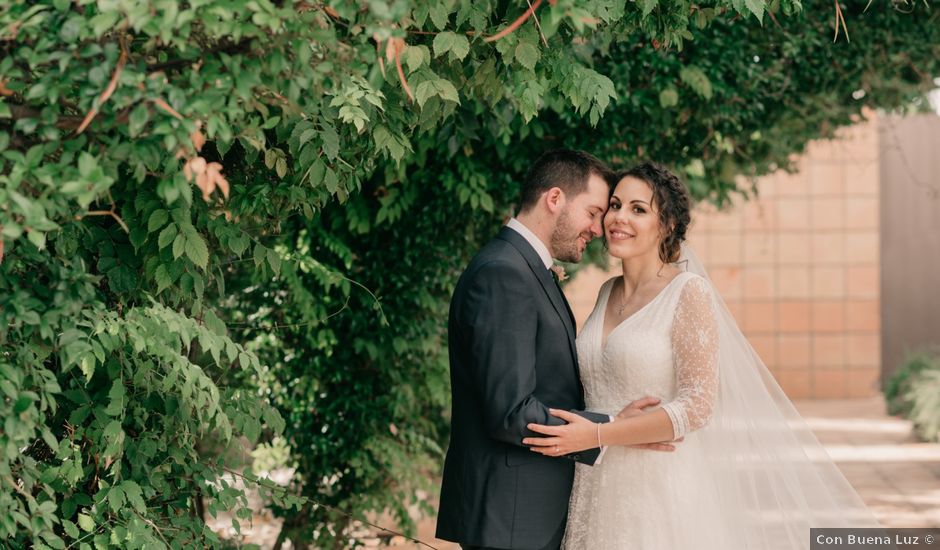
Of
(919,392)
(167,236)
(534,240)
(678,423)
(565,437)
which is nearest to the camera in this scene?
(167,236)

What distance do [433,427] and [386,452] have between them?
→ 2.09ft

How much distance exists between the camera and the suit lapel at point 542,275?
3277 mm

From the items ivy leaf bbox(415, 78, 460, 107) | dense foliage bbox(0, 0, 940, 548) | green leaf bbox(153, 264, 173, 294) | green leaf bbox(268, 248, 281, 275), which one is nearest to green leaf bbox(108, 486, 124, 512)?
dense foliage bbox(0, 0, 940, 548)

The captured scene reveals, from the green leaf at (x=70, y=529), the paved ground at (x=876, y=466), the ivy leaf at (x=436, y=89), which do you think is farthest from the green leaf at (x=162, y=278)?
the paved ground at (x=876, y=466)

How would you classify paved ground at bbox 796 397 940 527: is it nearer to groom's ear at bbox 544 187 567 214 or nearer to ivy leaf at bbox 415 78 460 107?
groom's ear at bbox 544 187 567 214

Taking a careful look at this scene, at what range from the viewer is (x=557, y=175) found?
11.2 feet

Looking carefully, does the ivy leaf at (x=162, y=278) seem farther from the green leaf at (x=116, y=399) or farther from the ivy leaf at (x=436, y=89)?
the ivy leaf at (x=436, y=89)

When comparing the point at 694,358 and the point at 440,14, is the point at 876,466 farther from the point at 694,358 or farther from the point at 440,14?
the point at 440,14

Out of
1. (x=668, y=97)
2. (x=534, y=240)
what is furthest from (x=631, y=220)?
(x=668, y=97)

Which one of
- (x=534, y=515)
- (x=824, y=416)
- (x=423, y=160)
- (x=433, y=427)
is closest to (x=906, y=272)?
(x=824, y=416)

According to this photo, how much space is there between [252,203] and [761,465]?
1964mm

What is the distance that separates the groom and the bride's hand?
0.02 m

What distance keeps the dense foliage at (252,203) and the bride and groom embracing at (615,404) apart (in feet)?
1.70

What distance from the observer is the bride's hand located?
10.1ft
